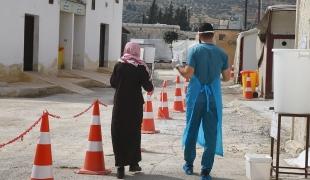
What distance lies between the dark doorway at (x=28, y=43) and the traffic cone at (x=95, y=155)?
16.8 meters

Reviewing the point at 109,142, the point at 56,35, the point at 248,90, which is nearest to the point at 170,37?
the point at 56,35

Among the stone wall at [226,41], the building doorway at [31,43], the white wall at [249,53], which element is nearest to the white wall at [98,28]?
the building doorway at [31,43]

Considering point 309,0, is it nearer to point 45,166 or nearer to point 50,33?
point 45,166

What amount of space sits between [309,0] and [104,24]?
2452 cm

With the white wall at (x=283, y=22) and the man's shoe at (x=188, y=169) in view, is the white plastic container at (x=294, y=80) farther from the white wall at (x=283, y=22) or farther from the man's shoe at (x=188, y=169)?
the white wall at (x=283, y=22)

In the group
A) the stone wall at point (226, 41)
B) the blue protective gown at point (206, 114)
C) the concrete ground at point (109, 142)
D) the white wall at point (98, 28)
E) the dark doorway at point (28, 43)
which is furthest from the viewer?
the stone wall at point (226, 41)

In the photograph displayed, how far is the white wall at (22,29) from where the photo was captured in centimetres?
2144

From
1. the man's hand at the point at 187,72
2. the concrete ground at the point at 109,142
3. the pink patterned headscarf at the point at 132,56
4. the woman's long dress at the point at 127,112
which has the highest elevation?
the pink patterned headscarf at the point at 132,56

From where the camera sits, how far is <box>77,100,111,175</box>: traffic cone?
307 inches

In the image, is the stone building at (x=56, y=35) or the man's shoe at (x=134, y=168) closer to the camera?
the man's shoe at (x=134, y=168)

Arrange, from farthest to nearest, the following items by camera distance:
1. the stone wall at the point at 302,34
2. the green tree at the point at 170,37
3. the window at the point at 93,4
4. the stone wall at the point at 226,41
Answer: the green tree at the point at 170,37 < the stone wall at the point at 226,41 < the window at the point at 93,4 < the stone wall at the point at 302,34

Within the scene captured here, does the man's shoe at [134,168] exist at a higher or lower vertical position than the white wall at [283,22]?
lower

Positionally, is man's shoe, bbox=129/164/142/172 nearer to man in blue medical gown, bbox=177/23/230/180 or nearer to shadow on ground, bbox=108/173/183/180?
shadow on ground, bbox=108/173/183/180

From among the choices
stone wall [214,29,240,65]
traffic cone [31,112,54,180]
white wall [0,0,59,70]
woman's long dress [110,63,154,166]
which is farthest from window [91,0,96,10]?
traffic cone [31,112,54,180]
